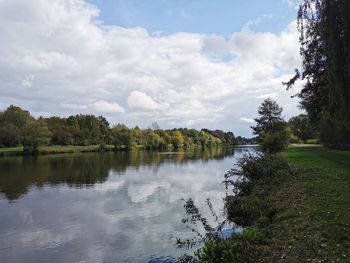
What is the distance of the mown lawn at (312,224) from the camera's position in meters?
8.12

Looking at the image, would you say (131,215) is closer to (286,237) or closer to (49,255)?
(49,255)

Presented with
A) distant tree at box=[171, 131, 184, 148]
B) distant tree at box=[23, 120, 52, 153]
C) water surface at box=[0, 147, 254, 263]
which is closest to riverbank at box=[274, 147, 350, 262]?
water surface at box=[0, 147, 254, 263]

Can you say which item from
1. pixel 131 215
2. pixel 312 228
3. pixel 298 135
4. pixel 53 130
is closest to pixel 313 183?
pixel 312 228

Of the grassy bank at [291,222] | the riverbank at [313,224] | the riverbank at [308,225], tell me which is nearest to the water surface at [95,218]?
the grassy bank at [291,222]

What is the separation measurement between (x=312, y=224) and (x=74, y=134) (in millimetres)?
110756

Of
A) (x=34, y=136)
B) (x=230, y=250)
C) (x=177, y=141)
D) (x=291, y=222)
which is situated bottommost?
(x=230, y=250)

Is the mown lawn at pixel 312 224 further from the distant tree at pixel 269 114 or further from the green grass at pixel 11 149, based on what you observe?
the green grass at pixel 11 149

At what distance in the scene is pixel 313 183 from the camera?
1702 cm

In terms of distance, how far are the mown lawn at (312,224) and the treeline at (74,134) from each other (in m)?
84.2

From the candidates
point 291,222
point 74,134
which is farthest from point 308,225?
point 74,134

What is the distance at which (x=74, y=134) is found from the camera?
115 m

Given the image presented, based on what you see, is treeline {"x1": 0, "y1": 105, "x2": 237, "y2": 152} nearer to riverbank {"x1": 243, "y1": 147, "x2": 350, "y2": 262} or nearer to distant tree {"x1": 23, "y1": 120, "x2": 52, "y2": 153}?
distant tree {"x1": 23, "y1": 120, "x2": 52, "y2": 153}

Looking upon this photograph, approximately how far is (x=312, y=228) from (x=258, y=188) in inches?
336

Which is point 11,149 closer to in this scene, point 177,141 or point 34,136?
point 34,136
